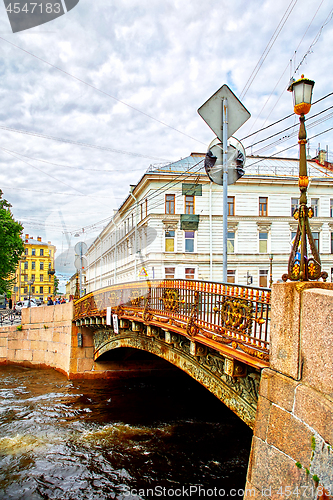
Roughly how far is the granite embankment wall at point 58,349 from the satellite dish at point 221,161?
1161 cm

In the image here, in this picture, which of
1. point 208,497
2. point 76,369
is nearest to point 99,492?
point 208,497

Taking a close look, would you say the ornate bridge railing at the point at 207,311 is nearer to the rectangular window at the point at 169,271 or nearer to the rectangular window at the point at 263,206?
the rectangular window at the point at 169,271

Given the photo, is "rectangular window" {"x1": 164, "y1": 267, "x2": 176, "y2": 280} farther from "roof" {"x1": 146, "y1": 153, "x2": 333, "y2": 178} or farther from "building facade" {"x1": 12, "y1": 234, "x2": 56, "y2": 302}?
"building facade" {"x1": 12, "y1": 234, "x2": 56, "y2": 302}

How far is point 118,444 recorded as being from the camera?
8859 millimetres

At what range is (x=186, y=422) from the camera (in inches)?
409

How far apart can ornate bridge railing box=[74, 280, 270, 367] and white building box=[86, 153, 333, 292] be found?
44.4 ft

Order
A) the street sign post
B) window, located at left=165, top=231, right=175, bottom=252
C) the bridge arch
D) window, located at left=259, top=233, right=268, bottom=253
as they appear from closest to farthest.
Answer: the bridge arch → the street sign post → window, located at left=165, top=231, right=175, bottom=252 → window, located at left=259, top=233, right=268, bottom=253

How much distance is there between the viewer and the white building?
24.6 meters

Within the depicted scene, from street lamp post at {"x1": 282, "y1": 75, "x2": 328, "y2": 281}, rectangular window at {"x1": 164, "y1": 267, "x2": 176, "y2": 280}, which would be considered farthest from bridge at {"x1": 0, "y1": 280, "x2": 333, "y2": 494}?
rectangular window at {"x1": 164, "y1": 267, "x2": 176, "y2": 280}

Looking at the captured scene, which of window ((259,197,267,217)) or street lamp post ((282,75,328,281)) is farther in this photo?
window ((259,197,267,217))

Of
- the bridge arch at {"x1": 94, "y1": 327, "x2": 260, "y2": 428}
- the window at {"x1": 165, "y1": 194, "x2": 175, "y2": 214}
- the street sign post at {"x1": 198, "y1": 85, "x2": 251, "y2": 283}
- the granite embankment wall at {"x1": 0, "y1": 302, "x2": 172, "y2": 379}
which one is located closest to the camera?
the bridge arch at {"x1": 94, "y1": 327, "x2": 260, "y2": 428}

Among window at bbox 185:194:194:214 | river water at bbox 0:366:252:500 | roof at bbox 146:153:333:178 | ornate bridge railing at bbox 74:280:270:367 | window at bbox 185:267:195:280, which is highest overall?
roof at bbox 146:153:333:178

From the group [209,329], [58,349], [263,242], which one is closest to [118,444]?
[209,329]

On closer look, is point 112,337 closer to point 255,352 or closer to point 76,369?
point 76,369
